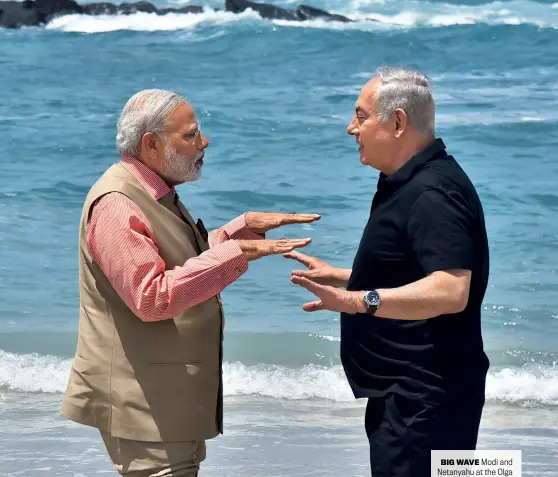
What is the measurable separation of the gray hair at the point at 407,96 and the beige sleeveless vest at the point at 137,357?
0.64 m

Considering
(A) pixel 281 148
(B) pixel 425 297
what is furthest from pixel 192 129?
(A) pixel 281 148

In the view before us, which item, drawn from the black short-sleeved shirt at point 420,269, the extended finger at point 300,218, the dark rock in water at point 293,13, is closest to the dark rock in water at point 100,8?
the dark rock in water at point 293,13

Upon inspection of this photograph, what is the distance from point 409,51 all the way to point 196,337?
13259mm

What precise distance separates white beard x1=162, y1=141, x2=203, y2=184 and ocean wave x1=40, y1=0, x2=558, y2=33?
13.1 meters

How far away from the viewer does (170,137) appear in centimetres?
295

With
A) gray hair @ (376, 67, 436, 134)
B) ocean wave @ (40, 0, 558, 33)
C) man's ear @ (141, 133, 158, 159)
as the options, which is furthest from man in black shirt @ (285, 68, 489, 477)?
ocean wave @ (40, 0, 558, 33)

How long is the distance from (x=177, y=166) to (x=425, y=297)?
0.77m

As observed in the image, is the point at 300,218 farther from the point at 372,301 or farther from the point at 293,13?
the point at 293,13

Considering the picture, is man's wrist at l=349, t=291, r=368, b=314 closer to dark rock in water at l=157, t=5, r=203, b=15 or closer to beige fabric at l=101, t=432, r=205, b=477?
beige fabric at l=101, t=432, r=205, b=477

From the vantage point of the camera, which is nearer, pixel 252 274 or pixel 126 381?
pixel 126 381

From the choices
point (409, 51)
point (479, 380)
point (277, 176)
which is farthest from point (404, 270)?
point (409, 51)

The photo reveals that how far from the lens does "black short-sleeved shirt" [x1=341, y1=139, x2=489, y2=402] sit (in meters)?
2.70

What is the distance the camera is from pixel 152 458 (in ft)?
9.57

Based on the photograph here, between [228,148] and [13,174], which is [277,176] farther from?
[13,174]
